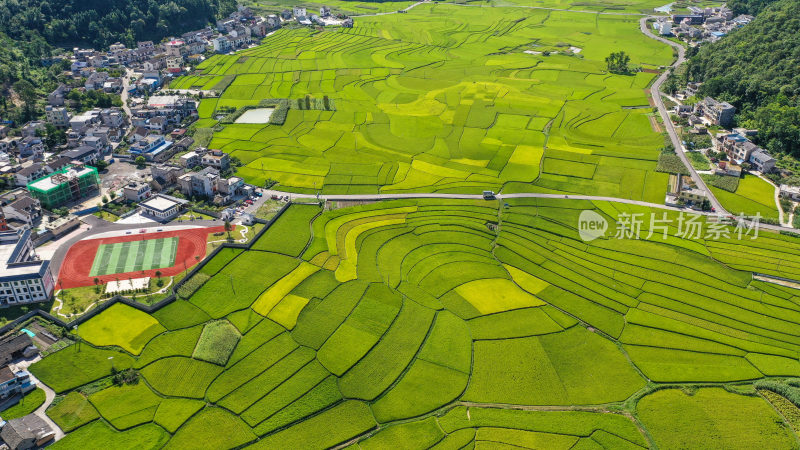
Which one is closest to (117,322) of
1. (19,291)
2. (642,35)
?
(19,291)

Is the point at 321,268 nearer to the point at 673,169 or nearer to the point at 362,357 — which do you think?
the point at 362,357

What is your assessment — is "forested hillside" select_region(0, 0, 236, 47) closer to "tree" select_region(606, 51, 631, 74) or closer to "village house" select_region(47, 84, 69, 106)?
"village house" select_region(47, 84, 69, 106)

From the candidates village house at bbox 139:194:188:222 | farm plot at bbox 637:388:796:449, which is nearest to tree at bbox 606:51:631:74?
farm plot at bbox 637:388:796:449

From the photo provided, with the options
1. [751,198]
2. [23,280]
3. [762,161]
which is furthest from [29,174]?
[762,161]

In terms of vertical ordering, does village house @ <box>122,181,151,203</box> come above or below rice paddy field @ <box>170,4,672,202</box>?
above

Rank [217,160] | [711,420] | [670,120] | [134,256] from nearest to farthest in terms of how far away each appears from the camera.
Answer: [711,420] < [134,256] < [217,160] < [670,120]

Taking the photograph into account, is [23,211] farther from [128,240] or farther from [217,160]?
[217,160]

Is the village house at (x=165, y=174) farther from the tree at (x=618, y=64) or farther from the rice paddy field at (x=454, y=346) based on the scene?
the tree at (x=618, y=64)
